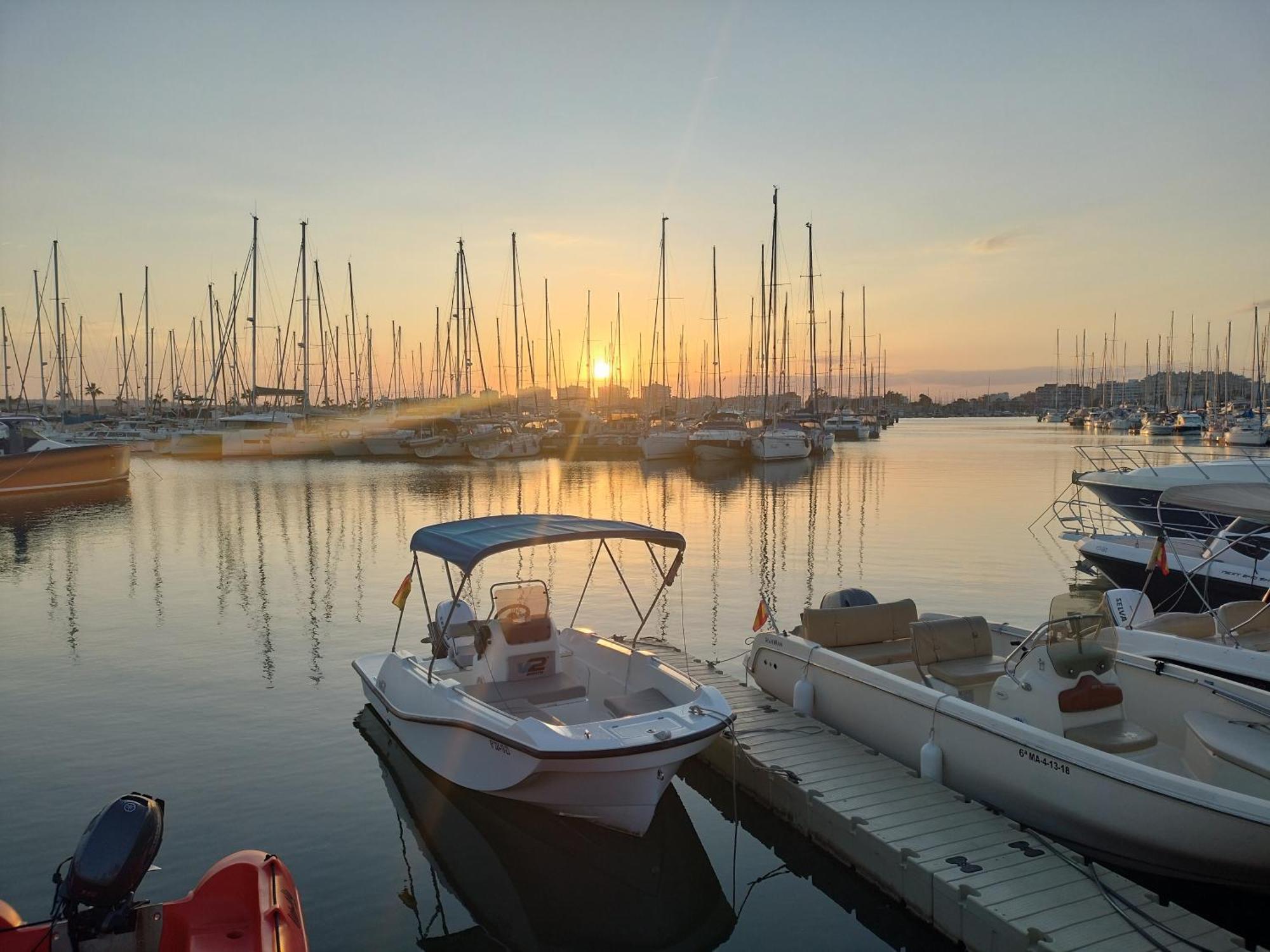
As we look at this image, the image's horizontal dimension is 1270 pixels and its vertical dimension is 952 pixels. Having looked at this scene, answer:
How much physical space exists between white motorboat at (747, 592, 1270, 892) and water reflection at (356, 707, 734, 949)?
252cm

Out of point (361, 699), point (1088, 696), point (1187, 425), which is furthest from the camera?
point (1187, 425)

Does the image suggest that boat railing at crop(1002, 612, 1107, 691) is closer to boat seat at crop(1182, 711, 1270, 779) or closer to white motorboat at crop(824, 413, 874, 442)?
boat seat at crop(1182, 711, 1270, 779)

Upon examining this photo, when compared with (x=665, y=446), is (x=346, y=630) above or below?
below

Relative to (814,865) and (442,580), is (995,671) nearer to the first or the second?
(814,865)

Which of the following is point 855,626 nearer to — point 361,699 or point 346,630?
Answer: point 361,699

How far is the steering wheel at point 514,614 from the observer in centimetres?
1055

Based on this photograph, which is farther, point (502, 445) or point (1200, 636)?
point (502, 445)

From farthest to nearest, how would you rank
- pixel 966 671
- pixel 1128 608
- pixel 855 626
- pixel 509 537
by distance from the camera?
pixel 1128 608
pixel 855 626
pixel 966 671
pixel 509 537

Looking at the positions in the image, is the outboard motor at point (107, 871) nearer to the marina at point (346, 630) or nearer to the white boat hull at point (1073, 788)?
the marina at point (346, 630)

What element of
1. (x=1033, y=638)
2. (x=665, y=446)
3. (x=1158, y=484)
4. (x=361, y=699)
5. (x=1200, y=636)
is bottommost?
(x=361, y=699)

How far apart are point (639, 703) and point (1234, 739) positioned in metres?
5.68

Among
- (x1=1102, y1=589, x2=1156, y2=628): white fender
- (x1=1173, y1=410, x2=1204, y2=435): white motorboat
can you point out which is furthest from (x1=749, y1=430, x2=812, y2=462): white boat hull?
(x1=1173, y1=410, x2=1204, y2=435): white motorboat

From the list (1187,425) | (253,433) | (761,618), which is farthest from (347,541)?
(1187,425)

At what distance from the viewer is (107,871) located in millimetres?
5176
